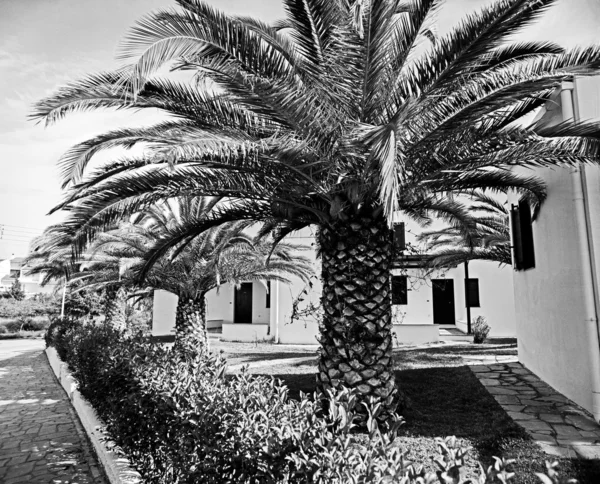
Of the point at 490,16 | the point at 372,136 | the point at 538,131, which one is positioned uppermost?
the point at 490,16

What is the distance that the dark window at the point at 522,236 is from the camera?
8.84 meters

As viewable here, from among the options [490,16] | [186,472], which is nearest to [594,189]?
[490,16]

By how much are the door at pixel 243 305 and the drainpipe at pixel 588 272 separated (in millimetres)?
18856

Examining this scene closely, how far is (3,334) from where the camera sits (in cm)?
2923

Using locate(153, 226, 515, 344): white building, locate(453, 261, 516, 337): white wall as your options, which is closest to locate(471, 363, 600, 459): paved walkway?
locate(153, 226, 515, 344): white building

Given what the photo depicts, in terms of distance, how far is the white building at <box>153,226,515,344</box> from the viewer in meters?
17.0

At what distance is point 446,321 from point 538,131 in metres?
18.8

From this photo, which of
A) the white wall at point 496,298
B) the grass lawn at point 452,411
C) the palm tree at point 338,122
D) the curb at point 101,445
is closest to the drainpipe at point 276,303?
the grass lawn at point 452,411

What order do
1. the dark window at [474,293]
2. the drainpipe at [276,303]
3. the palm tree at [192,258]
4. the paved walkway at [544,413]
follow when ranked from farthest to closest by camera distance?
1. the dark window at [474,293]
2. the drainpipe at [276,303]
3. the palm tree at [192,258]
4. the paved walkway at [544,413]

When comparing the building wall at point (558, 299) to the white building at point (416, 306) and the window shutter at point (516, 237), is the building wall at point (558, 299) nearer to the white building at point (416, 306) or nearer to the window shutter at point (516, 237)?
the window shutter at point (516, 237)

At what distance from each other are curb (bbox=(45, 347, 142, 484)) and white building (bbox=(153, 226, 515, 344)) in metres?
8.69

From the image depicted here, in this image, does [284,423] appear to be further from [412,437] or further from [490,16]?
[490,16]

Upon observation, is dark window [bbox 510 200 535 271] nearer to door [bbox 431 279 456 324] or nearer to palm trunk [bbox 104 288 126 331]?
door [bbox 431 279 456 324]

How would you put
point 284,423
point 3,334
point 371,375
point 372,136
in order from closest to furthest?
point 284,423 → point 372,136 → point 371,375 → point 3,334
